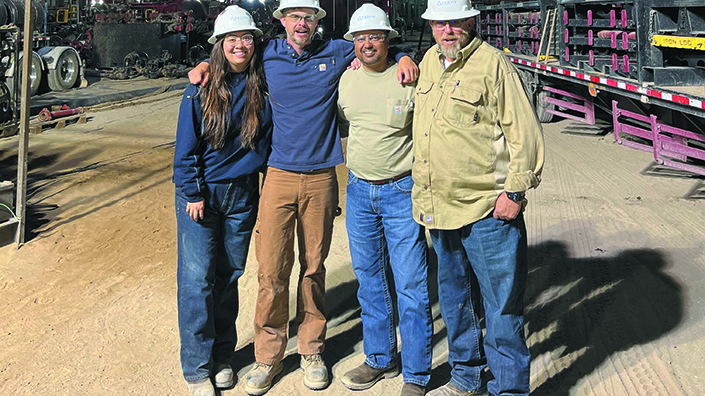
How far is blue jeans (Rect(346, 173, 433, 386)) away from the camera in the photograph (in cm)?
335

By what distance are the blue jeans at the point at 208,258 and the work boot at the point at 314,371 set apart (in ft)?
1.66

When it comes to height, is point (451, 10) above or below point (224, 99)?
above

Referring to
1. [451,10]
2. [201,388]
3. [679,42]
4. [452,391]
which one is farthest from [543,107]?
[201,388]

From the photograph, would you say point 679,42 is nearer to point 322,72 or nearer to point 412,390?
point 322,72

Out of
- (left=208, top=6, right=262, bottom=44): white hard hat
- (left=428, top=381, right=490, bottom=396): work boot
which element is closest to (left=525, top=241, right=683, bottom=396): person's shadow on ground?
(left=428, top=381, right=490, bottom=396): work boot

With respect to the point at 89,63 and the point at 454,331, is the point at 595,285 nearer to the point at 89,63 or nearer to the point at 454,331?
the point at 454,331

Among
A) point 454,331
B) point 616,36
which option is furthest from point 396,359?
point 616,36

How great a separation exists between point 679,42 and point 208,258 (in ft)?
17.7

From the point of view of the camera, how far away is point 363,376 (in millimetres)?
3562

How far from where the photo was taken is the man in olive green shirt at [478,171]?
292cm

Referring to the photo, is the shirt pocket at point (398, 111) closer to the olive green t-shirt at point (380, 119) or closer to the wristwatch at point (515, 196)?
the olive green t-shirt at point (380, 119)

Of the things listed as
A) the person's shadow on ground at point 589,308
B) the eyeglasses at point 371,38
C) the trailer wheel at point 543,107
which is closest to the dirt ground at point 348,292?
the person's shadow on ground at point 589,308

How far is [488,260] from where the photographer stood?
120 inches

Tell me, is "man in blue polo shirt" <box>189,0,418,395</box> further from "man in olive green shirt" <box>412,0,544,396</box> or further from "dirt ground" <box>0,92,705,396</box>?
"man in olive green shirt" <box>412,0,544,396</box>
